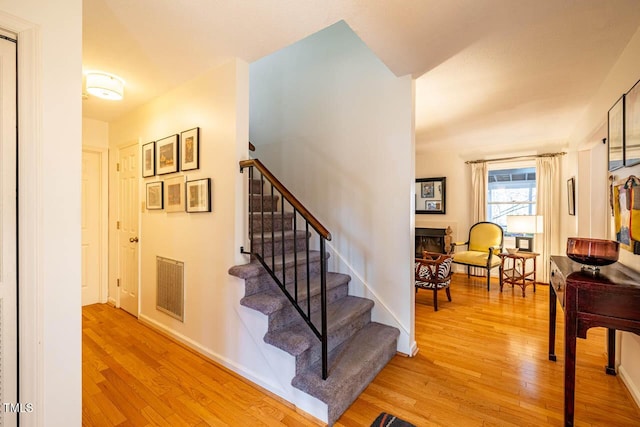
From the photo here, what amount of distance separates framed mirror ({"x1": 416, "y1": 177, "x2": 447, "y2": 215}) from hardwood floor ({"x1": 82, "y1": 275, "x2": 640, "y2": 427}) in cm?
293

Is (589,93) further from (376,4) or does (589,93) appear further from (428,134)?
(376,4)

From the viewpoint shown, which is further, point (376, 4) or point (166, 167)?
point (166, 167)

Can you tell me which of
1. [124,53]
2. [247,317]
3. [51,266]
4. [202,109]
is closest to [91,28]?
[124,53]

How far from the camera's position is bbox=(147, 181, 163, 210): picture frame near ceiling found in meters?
2.86

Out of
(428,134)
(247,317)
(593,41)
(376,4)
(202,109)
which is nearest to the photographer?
(376,4)

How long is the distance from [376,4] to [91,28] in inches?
71.8

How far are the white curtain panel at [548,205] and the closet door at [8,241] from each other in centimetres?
595

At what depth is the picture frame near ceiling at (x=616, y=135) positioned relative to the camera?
1.90m

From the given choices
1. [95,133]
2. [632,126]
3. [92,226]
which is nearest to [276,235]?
[632,126]

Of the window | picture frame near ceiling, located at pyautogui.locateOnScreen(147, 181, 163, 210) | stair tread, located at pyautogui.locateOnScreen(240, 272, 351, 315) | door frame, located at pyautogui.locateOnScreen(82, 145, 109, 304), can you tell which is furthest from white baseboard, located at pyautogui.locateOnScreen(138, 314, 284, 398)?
the window

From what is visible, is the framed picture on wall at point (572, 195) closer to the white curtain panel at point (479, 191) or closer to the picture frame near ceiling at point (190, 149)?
the white curtain panel at point (479, 191)

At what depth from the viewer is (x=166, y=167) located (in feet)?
9.09

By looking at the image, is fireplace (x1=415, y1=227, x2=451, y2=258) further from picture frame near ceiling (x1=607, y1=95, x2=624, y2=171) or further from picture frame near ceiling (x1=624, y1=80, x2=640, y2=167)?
picture frame near ceiling (x1=624, y1=80, x2=640, y2=167)

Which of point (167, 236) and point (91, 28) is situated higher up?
point (91, 28)
